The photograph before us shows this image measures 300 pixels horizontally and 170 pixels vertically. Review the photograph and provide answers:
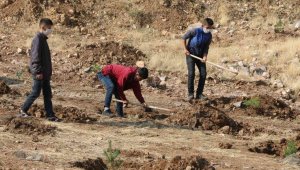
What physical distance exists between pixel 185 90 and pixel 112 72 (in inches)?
166

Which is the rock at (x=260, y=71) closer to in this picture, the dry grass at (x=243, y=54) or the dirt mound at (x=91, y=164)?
the dry grass at (x=243, y=54)

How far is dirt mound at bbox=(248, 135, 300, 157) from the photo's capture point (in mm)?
8164

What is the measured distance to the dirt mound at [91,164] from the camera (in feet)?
21.4

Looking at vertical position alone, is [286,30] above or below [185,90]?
above

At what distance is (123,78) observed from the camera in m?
8.85

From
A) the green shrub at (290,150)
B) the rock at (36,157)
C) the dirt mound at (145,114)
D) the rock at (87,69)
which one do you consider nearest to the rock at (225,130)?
the dirt mound at (145,114)

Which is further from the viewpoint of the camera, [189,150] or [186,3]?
[186,3]

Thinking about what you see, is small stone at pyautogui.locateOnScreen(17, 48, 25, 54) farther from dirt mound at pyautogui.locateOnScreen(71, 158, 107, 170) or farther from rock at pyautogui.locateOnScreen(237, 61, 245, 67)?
dirt mound at pyautogui.locateOnScreen(71, 158, 107, 170)

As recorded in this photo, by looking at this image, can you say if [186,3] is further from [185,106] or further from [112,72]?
[112,72]

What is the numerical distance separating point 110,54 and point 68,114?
557cm

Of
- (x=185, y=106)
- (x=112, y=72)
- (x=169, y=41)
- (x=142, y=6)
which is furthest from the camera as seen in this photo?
(x=142, y=6)

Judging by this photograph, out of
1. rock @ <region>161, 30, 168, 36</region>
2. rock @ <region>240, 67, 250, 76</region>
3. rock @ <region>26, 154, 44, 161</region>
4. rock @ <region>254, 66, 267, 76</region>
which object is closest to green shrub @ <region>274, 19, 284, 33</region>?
rock @ <region>254, 66, 267, 76</region>

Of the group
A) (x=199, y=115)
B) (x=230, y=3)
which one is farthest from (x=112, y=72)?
(x=230, y=3)

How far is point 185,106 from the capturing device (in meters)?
11.3
